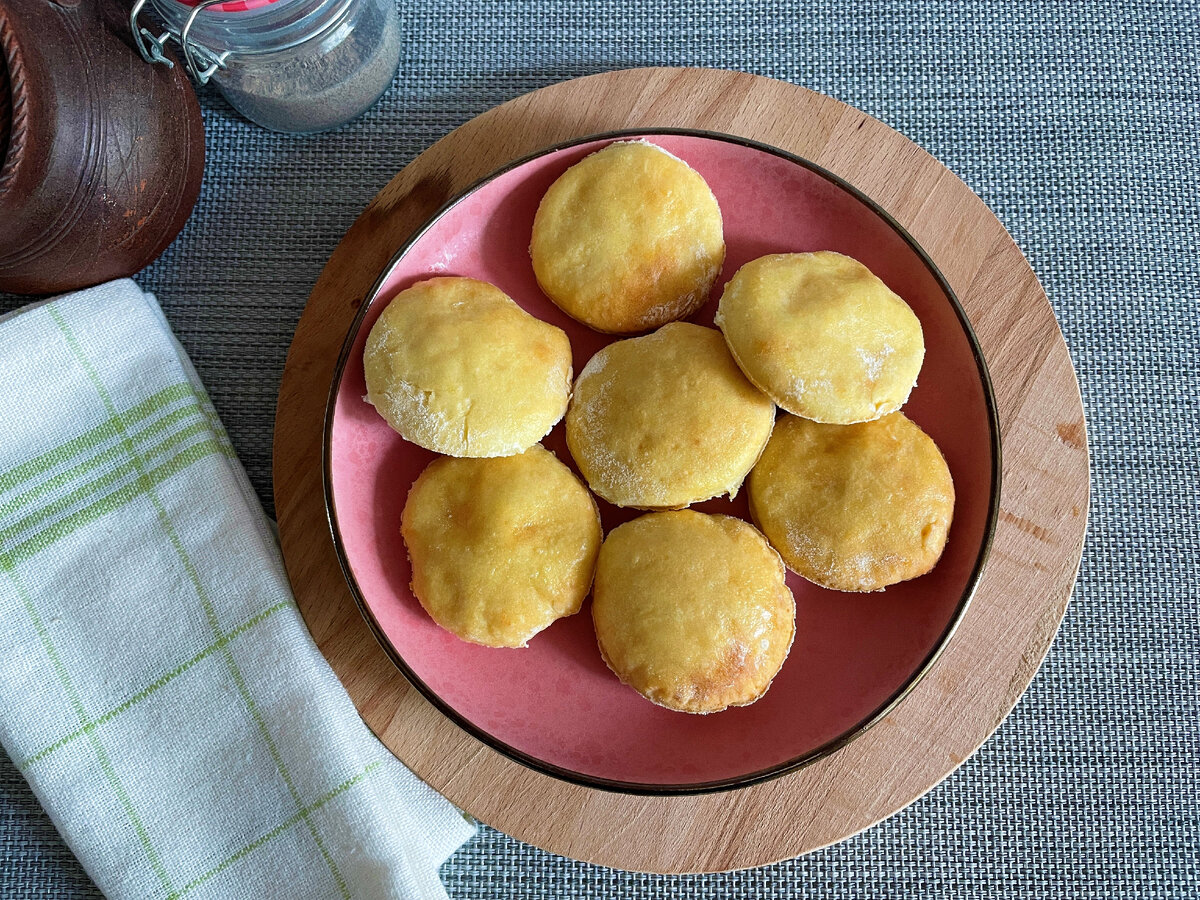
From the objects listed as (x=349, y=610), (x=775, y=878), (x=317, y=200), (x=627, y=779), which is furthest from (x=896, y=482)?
(x=317, y=200)

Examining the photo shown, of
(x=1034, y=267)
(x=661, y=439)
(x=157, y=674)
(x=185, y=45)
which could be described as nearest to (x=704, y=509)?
(x=661, y=439)

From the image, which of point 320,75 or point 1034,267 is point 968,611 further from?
point 320,75

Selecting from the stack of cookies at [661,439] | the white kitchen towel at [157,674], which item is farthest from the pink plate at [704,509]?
the white kitchen towel at [157,674]

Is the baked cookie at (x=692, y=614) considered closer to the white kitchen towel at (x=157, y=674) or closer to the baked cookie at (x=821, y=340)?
the baked cookie at (x=821, y=340)

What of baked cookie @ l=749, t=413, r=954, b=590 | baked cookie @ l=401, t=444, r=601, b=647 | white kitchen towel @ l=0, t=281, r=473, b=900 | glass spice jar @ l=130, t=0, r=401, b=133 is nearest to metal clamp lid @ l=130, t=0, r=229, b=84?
glass spice jar @ l=130, t=0, r=401, b=133

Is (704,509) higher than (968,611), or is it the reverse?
(704,509)

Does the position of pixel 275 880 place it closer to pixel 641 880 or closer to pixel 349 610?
pixel 349 610
